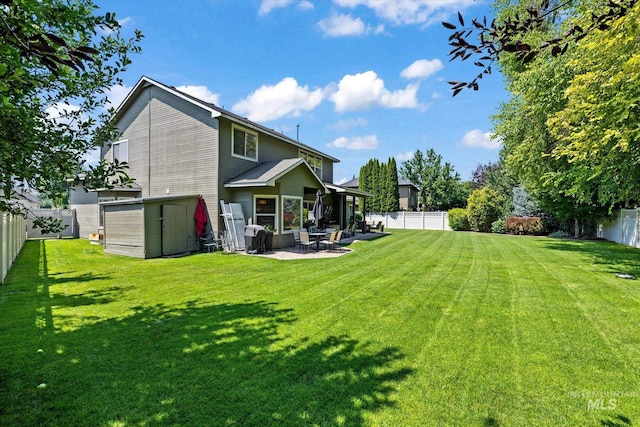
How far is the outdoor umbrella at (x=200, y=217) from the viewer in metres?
13.4

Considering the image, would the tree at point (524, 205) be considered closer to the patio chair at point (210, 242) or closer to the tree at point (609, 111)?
the tree at point (609, 111)

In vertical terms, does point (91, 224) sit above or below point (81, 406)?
above

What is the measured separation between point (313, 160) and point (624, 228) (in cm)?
1742

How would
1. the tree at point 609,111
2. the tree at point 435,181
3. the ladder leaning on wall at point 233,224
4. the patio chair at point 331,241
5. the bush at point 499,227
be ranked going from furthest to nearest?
the tree at point 435,181
the bush at point 499,227
the patio chair at point 331,241
the ladder leaning on wall at point 233,224
the tree at point 609,111

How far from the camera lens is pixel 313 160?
70.2 feet

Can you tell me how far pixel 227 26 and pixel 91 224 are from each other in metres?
14.5

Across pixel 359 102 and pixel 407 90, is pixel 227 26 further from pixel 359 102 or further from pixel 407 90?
pixel 359 102

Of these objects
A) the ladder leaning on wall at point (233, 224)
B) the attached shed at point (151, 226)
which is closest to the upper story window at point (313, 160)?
the ladder leaning on wall at point (233, 224)

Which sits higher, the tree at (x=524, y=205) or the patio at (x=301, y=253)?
the tree at (x=524, y=205)

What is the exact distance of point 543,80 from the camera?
13.8m

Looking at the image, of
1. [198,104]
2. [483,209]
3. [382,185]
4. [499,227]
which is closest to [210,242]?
[198,104]

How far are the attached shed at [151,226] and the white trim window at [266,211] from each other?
2.61 meters

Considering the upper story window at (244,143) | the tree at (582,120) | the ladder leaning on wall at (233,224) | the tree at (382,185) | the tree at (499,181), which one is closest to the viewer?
the tree at (582,120)

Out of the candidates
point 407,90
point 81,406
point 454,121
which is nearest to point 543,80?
point 454,121
